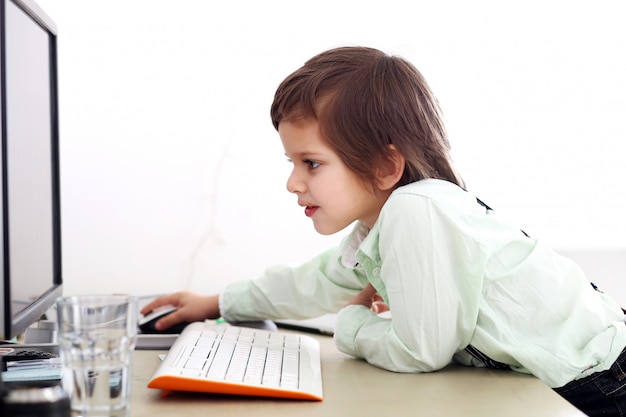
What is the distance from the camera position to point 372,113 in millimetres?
1022

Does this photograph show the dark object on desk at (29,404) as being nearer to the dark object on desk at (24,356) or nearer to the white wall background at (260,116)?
the dark object on desk at (24,356)

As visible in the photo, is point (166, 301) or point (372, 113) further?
point (166, 301)

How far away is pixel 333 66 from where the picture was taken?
1060 mm

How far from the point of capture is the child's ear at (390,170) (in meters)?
1.04

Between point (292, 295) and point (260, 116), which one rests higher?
point (260, 116)

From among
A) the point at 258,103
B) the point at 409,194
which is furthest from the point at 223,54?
the point at 409,194

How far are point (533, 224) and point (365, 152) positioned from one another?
0.86 m

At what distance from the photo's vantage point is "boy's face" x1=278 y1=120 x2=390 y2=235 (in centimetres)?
104

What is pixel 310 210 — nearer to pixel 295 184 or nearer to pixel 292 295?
pixel 295 184

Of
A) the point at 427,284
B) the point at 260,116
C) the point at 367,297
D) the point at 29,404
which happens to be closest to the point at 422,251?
the point at 427,284

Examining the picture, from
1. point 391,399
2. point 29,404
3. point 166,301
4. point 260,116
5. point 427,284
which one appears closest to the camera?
point 29,404

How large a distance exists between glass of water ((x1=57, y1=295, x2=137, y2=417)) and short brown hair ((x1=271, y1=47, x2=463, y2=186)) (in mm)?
494

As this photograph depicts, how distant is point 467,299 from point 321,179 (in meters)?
0.27

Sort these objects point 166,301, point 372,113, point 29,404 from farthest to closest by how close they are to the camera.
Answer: point 166,301
point 372,113
point 29,404
